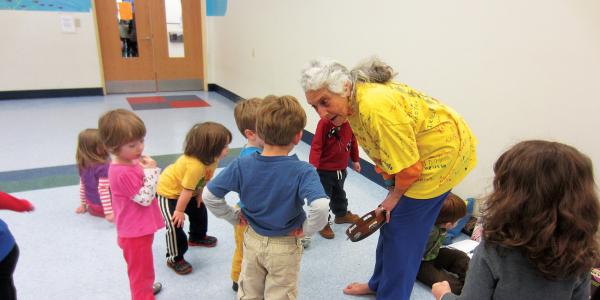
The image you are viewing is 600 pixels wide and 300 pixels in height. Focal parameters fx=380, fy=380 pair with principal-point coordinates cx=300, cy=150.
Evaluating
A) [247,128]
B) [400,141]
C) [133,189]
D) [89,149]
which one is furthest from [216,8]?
[400,141]

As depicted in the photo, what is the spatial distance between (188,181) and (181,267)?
60cm

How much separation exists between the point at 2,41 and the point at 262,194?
21.5ft

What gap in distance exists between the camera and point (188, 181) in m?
1.76

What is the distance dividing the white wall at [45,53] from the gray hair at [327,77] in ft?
20.7

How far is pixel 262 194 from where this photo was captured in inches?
52.7

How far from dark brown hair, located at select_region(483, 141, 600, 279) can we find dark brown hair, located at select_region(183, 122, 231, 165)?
4.12ft

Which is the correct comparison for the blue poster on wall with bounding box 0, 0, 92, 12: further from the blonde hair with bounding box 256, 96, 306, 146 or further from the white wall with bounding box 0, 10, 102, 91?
the blonde hair with bounding box 256, 96, 306, 146

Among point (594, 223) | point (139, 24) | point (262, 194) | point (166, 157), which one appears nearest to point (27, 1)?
point (139, 24)

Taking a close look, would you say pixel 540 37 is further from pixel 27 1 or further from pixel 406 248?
pixel 27 1

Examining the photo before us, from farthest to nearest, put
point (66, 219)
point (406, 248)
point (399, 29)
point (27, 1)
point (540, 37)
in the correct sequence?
point (27, 1)
point (399, 29)
point (66, 219)
point (540, 37)
point (406, 248)

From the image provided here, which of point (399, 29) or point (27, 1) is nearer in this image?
point (399, 29)

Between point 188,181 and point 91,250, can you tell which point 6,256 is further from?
point 91,250

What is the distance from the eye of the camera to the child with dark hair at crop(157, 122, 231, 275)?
1.77 meters

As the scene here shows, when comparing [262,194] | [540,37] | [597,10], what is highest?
[597,10]
